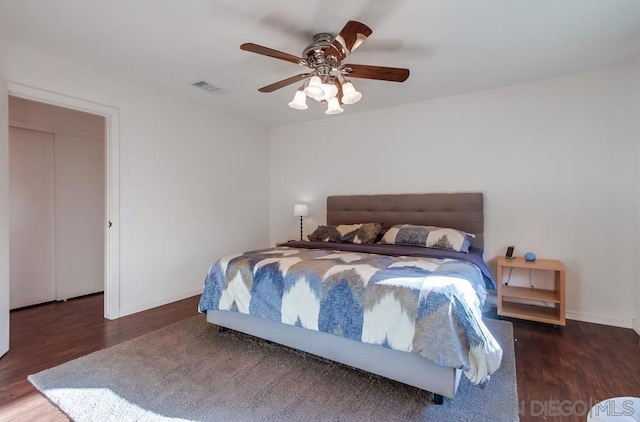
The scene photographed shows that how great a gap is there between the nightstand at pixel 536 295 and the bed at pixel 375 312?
1.36 ft

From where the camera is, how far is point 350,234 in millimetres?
3783

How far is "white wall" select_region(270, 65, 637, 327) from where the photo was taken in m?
2.97


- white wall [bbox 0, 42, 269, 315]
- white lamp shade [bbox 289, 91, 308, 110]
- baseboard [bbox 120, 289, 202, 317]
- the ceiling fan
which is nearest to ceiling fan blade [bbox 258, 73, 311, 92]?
the ceiling fan

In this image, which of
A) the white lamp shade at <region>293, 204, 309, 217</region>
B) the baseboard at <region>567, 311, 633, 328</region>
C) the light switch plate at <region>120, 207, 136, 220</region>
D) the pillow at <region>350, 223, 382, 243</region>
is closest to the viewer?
the baseboard at <region>567, 311, 633, 328</region>

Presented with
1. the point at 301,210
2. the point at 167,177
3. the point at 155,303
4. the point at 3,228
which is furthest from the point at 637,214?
the point at 3,228

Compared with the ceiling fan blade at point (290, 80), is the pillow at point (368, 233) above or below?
below

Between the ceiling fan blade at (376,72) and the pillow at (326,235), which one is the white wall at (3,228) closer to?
the ceiling fan blade at (376,72)

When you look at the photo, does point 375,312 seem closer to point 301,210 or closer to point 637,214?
point 637,214

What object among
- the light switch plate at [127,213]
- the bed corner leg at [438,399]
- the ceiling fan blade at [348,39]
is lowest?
the bed corner leg at [438,399]

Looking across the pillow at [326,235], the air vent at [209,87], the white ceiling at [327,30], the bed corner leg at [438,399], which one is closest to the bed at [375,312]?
the bed corner leg at [438,399]

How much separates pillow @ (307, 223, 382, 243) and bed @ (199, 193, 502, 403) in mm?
420

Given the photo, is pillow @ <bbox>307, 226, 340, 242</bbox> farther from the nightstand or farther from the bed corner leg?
the bed corner leg

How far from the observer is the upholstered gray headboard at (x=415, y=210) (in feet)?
11.6

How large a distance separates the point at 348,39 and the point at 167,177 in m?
2.68
